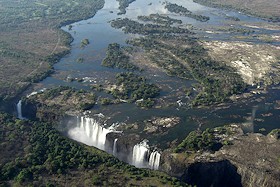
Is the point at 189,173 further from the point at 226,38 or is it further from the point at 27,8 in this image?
the point at 27,8

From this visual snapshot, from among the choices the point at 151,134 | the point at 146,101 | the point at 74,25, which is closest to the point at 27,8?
the point at 74,25

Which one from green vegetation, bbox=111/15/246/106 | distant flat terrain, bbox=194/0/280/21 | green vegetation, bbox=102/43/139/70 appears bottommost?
green vegetation, bbox=102/43/139/70

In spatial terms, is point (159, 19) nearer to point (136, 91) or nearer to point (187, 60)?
point (187, 60)

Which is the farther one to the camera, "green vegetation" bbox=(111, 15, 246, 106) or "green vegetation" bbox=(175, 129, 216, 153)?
"green vegetation" bbox=(111, 15, 246, 106)

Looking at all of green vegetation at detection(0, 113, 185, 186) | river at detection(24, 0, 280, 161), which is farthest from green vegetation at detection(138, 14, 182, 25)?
green vegetation at detection(0, 113, 185, 186)

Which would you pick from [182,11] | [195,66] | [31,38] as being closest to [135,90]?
[195,66]

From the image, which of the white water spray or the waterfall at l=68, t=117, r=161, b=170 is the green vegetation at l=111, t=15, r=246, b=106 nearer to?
the white water spray

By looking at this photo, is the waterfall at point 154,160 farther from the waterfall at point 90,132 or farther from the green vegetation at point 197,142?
the waterfall at point 90,132

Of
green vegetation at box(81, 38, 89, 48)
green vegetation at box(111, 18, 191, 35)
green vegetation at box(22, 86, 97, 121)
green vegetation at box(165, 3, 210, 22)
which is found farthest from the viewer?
green vegetation at box(165, 3, 210, 22)
